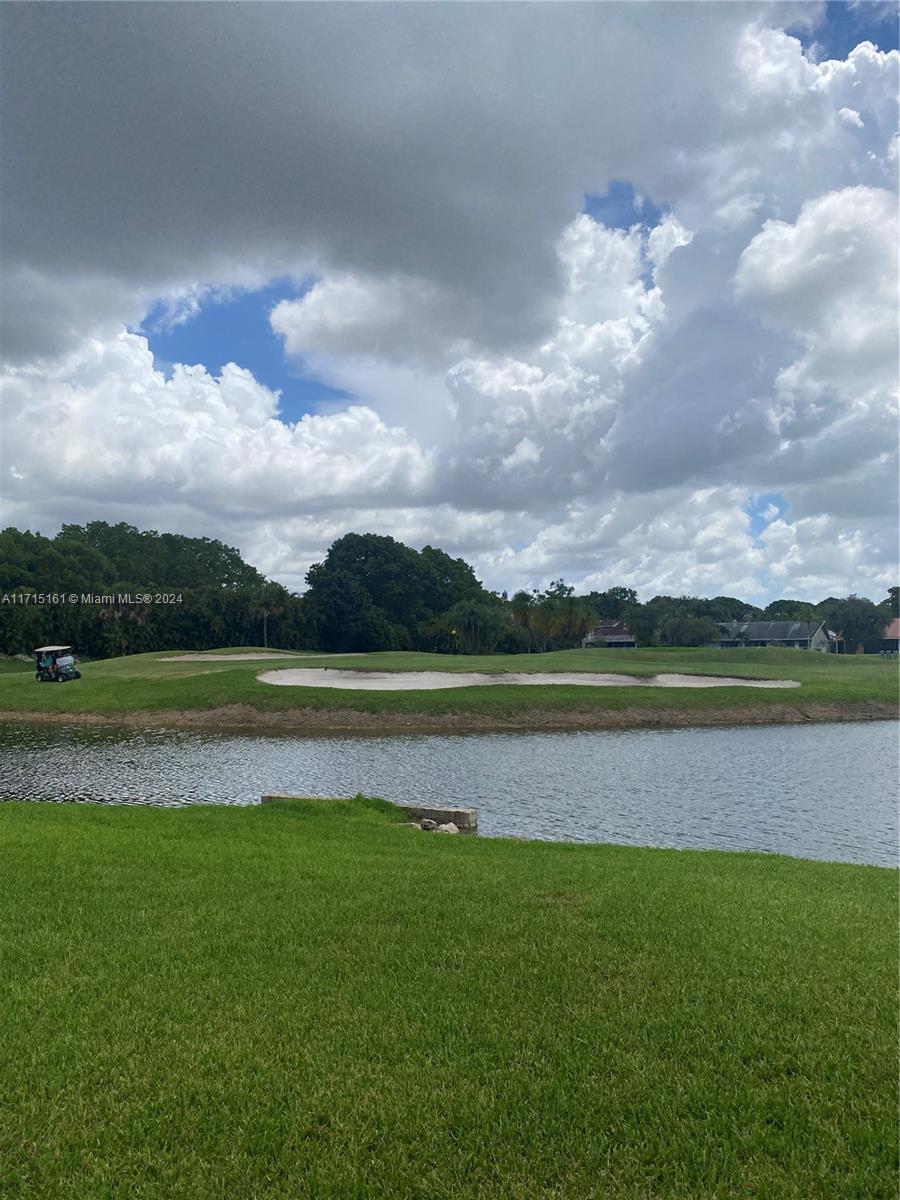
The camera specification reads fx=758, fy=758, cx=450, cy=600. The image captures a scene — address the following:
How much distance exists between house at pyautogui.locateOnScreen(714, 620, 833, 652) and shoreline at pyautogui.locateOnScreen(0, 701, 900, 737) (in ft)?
302

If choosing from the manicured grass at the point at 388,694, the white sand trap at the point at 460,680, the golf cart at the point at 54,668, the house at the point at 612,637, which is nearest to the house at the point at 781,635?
the house at the point at 612,637

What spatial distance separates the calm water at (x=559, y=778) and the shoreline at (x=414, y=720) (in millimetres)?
3038

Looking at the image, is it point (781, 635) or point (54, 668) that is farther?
point (781, 635)

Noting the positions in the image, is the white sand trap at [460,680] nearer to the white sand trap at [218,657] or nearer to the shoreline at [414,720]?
the shoreline at [414,720]

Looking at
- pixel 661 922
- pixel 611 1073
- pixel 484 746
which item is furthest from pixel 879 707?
pixel 611 1073

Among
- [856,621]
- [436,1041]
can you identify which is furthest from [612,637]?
[436,1041]

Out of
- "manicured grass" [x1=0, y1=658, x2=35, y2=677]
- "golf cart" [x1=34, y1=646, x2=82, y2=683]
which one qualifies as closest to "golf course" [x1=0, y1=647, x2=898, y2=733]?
"golf cart" [x1=34, y1=646, x2=82, y2=683]

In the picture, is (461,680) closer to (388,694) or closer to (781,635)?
(388,694)

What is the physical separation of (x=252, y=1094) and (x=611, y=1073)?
2264 millimetres

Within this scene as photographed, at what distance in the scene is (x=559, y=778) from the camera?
2233 cm

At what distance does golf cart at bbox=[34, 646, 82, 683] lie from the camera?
4788cm

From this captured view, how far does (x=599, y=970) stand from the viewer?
6.41m

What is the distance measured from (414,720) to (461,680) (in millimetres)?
10966

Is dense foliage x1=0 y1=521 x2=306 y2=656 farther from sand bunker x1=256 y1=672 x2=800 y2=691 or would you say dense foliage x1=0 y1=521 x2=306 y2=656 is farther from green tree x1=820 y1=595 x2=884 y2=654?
green tree x1=820 y1=595 x2=884 y2=654
